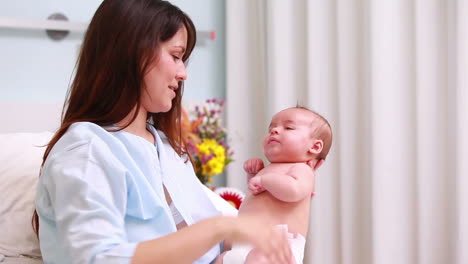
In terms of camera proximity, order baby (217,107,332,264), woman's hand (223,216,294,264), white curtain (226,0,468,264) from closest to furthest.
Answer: woman's hand (223,216,294,264)
baby (217,107,332,264)
white curtain (226,0,468,264)

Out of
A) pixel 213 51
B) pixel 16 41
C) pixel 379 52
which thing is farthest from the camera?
pixel 213 51

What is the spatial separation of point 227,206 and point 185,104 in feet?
3.79

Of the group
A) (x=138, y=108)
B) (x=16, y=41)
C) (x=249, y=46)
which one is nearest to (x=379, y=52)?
(x=249, y=46)

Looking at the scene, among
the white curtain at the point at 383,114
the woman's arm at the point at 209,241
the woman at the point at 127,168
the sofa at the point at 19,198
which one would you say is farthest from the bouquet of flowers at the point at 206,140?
the woman's arm at the point at 209,241

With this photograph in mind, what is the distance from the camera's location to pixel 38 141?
1914 mm

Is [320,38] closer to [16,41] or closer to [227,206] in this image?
[227,206]

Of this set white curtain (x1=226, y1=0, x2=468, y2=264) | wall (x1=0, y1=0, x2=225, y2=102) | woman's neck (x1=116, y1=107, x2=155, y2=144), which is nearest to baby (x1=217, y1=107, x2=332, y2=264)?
woman's neck (x1=116, y1=107, x2=155, y2=144)

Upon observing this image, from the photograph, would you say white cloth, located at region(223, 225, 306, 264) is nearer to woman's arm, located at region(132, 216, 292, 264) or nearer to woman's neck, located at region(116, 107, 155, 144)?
woman's arm, located at region(132, 216, 292, 264)

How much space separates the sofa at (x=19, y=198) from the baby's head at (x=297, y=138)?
1.06 feet

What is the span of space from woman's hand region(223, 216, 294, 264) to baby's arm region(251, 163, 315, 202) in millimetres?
341

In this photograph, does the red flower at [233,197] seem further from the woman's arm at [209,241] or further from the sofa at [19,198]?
the woman's arm at [209,241]

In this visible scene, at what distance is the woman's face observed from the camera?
128 centimetres

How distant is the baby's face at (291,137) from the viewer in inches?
60.5

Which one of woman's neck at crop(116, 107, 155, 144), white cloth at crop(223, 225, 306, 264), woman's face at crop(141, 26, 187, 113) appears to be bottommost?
white cloth at crop(223, 225, 306, 264)
